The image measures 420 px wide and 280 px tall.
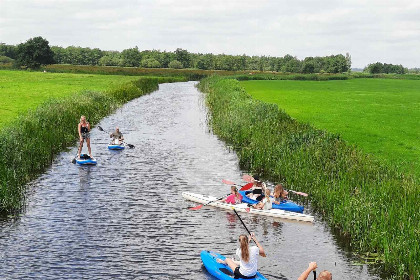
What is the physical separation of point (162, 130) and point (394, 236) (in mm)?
33904

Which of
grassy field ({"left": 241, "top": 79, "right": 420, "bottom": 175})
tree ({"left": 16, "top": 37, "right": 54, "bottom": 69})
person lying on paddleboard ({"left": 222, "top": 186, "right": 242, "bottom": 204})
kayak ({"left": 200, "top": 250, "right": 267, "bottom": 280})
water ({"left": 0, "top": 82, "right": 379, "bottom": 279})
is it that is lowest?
water ({"left": 0, "top": 82, "right": 379, "bottom": 279})

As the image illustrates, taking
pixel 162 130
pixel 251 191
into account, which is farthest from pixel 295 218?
pixel 162 130

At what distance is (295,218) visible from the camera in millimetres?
23016

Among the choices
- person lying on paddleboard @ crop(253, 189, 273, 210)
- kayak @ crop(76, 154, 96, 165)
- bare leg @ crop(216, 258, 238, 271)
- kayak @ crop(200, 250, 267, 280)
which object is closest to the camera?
kayak @ crop(200, 250, 267, 280)

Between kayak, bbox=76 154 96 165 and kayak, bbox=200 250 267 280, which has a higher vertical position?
kayak, bbox=76 154 96 165

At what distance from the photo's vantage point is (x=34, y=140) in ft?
105

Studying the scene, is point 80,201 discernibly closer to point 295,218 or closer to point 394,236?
point 295,218

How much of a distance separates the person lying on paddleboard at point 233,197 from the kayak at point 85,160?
38.3 ft

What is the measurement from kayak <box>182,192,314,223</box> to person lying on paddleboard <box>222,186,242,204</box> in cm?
21

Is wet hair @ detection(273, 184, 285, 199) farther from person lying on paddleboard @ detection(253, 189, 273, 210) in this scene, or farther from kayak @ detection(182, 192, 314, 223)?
kayak @ detection(182, 192, 314, 223)

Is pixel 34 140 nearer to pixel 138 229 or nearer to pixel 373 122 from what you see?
pixel 138 229

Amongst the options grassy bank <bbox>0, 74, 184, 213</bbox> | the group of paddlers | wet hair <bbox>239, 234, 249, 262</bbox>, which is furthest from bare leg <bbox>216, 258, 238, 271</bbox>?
grassy bank <bbox>0, 74, 184, 213</bbox>

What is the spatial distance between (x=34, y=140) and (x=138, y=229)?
536 inches

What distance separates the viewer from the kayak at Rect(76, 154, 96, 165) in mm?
32844
